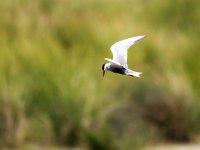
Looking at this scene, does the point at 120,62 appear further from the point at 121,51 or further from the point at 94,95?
the point at 94,95

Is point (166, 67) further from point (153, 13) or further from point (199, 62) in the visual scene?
point (153, 13)

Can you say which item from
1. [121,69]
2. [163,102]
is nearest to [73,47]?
[163,102]

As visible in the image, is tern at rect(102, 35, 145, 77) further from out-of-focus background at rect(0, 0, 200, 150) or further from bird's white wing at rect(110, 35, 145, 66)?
out-of-focus background at rect(0, 0, 200, 150)

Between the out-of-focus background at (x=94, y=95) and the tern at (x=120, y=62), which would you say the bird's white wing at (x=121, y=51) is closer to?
the tern at (x=120, y=62)

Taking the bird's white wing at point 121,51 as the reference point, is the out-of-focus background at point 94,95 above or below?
below

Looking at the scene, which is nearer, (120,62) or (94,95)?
(120,62)

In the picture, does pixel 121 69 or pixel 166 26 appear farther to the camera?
pixel 166 26

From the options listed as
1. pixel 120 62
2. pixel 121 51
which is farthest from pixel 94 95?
pixel 120 62

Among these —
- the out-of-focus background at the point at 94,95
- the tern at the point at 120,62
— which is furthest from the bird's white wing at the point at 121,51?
the out-of-focus background at the point at 94,95
